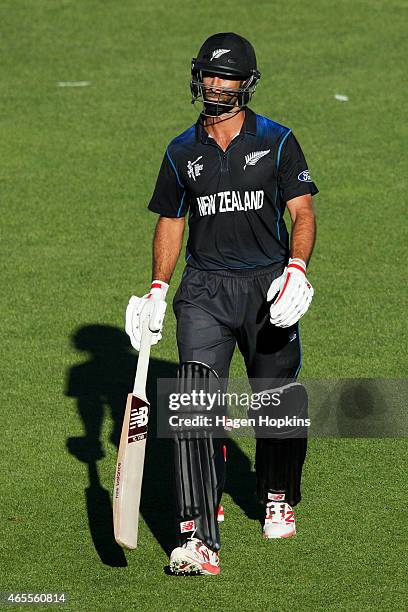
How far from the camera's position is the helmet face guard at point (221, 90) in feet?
23.0

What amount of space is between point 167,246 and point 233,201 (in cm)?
48

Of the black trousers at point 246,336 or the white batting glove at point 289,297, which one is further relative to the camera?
the black trousers at point 246,336

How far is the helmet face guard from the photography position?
7.02 m

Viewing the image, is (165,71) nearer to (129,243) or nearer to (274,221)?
(129,243)

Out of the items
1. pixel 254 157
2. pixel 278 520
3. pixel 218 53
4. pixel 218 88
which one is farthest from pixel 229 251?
pixel 278 520

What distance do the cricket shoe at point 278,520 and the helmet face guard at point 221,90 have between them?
2.08 meters

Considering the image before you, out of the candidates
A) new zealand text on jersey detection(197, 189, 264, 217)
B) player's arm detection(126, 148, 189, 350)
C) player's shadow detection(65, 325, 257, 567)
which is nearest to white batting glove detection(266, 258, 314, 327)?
new zealand text on jersey detection(197, 189, 264, 217)

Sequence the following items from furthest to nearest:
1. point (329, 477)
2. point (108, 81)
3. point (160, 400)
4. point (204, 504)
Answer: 1. point (108, 81)
2. point (160, 400)
3. point (329, 477)
4. point (204, 504)

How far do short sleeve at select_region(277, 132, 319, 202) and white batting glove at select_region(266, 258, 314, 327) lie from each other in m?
0.50

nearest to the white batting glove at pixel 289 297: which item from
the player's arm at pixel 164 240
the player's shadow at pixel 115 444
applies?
the player's arm at pixel 164 240

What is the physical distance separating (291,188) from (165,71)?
982 cm

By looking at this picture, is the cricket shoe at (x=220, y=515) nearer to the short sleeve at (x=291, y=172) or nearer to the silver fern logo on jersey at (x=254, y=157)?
the short sleeve at (x=291, y=172)

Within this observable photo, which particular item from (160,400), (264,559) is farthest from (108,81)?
(264,559)

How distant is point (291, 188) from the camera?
716cm
